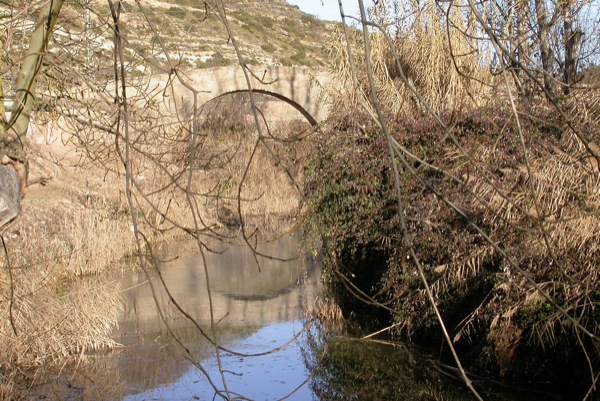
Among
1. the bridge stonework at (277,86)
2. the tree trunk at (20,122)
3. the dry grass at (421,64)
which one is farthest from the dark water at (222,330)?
the bridge stonework at (277,86)

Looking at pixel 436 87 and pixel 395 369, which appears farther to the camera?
pixel 436 87

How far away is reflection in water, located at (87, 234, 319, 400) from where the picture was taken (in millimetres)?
8969

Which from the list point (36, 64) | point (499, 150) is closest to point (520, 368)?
point (499, 150)

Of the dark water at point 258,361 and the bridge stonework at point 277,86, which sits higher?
the bridge stonework at point 277,86

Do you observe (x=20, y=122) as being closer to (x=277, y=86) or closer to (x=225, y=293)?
(x=225, y=293)

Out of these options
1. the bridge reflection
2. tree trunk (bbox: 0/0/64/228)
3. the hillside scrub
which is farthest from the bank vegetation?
tree trunk (bbox: 0/0/64/228)

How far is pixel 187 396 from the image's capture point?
856 cm

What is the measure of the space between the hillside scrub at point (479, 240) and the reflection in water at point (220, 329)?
1.23 m

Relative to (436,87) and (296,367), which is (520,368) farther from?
(436,87)

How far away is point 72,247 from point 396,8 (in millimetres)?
6425

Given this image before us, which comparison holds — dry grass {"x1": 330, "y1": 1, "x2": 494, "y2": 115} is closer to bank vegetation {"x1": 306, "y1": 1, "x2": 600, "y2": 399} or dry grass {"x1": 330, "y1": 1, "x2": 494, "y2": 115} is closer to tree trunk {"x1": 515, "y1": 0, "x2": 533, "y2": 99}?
bank vegetation {"x1": 306, "y1": 1, "x2": 600, "y2": 399}

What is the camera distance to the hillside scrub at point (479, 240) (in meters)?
7.15

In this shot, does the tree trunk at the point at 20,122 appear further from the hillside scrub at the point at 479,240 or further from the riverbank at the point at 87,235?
the hillside scrub at the point at 479,240

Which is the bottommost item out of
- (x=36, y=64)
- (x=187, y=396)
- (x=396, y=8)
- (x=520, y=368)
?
(x=187, y=396)
